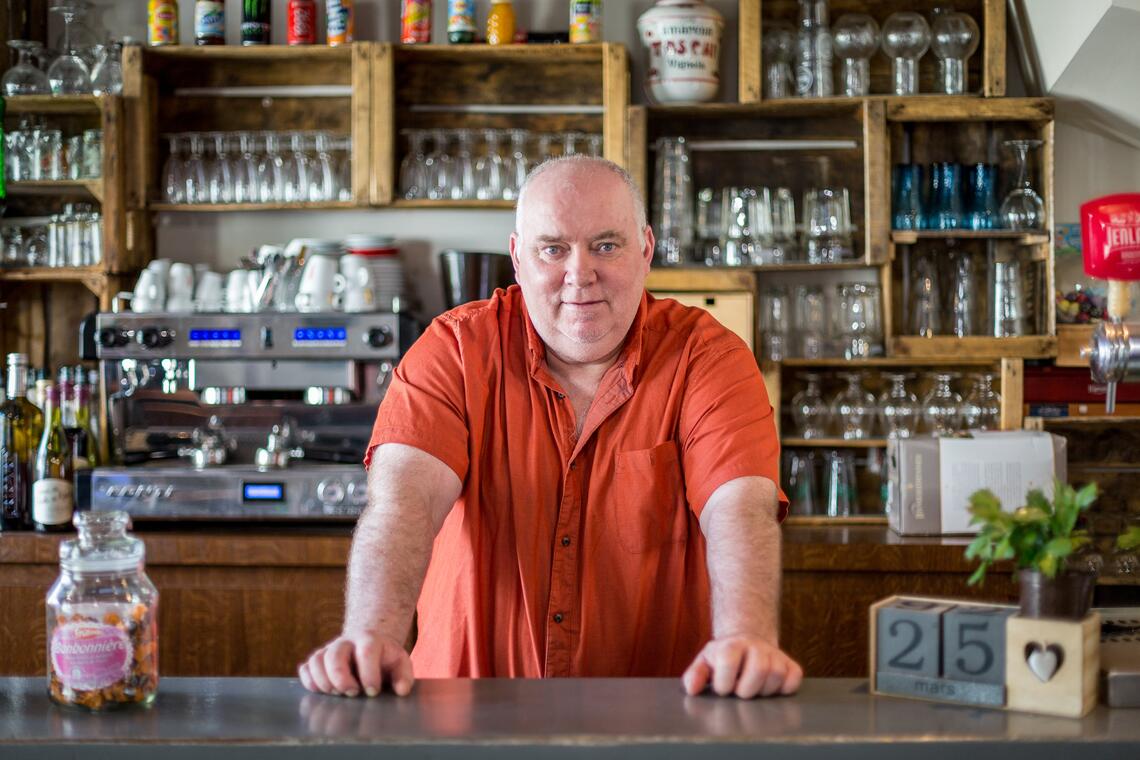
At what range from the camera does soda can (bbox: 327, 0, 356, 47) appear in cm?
390

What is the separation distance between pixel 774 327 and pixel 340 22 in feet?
5.32

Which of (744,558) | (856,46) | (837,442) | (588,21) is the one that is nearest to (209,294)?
(588,21)

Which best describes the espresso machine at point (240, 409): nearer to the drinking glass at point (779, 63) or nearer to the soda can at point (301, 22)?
the soda can at point (301, 22)

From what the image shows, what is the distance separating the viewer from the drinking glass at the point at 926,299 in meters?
3.85

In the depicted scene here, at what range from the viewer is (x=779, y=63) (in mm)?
3830

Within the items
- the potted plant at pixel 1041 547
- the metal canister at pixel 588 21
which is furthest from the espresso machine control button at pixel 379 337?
the potted plant at pixel 1041 547

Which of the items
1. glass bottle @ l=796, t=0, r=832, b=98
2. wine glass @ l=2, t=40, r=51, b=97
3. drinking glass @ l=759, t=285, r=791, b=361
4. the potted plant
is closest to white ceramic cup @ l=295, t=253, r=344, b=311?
wine glass @ l=2, t=40, r=51, b=97

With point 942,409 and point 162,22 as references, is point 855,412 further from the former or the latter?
point 162,22

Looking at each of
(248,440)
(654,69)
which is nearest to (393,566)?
(248,440)

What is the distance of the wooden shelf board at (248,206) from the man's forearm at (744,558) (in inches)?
92.8

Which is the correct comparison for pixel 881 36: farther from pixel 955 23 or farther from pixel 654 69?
pixel 654 69

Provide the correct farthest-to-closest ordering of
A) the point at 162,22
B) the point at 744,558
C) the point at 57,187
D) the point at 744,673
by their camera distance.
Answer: the point at 57,187 < the point at 162,22 < the point at 744,558 < the point at 744,673

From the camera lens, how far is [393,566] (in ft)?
5.62

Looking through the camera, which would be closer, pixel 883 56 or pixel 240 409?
pixel 240 409
